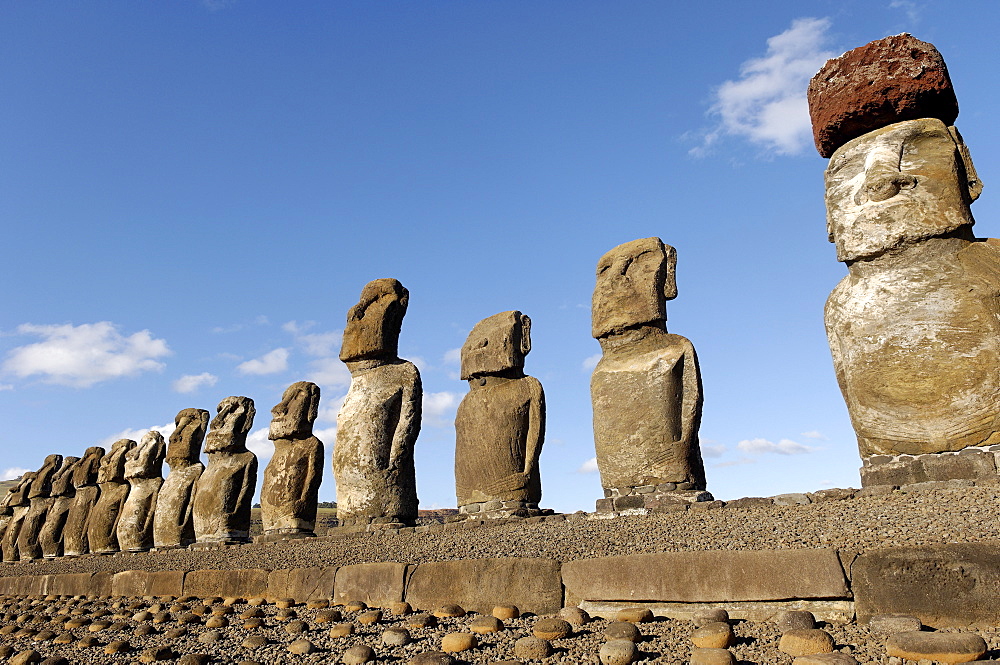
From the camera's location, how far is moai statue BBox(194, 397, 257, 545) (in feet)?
37.2

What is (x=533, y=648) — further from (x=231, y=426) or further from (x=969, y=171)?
(x=231, y=426)

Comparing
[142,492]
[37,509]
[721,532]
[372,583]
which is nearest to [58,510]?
[37,509]

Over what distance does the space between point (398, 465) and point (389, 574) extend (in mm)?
3816

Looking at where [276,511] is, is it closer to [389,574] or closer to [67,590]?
[67,590]

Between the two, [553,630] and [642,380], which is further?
[642,380]

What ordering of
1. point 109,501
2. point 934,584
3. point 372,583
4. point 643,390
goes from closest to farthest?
point 934,584
point 372,583
point 643,390
point 109,501

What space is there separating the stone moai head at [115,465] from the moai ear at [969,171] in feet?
47.9

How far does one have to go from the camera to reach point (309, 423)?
11133 mm

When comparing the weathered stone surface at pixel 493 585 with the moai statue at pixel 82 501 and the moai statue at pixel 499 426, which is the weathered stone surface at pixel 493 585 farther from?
the moai statue at pixel 82 501

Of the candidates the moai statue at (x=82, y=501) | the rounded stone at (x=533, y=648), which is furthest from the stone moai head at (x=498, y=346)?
the moai statue at (x=82, y=501)

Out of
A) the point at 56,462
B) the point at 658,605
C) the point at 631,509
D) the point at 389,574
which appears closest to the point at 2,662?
the point at 389,574

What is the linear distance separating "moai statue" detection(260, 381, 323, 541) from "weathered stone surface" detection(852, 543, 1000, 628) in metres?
7.76

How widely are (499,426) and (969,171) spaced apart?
5.18 meters

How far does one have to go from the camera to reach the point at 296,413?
11.1 m
